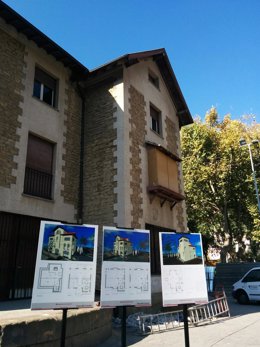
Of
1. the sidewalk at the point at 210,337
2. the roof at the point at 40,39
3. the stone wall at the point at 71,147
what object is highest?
the roof at the point at 40,39

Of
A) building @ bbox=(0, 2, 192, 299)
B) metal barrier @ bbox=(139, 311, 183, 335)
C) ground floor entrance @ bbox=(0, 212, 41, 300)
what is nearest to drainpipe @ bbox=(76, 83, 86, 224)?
building @ bbox=(0, 2, 192, 299)

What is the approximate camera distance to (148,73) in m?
15.6

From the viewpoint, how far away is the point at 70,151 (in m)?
12.4

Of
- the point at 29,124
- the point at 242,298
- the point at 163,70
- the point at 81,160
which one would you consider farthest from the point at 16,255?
the point at 163,70

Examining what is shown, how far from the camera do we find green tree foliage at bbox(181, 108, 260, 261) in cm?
2731

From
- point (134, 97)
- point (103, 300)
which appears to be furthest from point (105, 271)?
point (134, 97)

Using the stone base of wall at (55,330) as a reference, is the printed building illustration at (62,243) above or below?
above

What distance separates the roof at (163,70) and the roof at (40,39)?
64 centimetres

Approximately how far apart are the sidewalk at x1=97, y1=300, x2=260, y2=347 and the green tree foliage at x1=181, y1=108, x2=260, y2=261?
698 inches

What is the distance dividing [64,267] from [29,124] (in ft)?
23.6

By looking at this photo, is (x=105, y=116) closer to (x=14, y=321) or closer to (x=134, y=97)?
(x=134, y=97)

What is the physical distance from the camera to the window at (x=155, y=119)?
15.4 meters

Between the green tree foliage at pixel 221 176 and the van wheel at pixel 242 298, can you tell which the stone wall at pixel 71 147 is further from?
the green tree foliage at pixel 221 176

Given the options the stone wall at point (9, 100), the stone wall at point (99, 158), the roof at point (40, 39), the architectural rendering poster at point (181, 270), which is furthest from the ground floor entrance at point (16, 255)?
the roof at point (40, 39)
